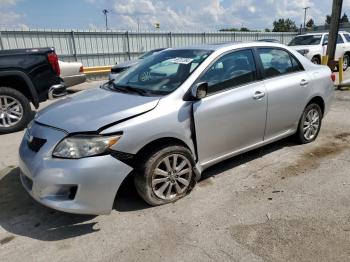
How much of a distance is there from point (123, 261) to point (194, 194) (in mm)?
1298

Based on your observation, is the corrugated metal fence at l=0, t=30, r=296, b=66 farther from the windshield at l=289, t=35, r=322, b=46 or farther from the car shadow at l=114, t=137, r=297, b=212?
the car shadow at l=114, t=137, r=297, b=212

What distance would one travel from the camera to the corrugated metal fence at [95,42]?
14547 millimetres

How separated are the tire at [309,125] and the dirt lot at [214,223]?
→ 78 cm

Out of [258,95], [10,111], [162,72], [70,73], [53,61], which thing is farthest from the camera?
[70,73]

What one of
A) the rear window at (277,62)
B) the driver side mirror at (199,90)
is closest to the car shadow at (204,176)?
the driver side mirror at (199,90)

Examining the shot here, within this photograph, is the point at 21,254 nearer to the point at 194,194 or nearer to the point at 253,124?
the point at 194,194

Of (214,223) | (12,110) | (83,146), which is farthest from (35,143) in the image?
(12,110)

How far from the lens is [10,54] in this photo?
21.9ft

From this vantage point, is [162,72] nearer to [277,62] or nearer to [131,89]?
[131,89]

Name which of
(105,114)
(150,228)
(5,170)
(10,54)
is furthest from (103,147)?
(10,54)

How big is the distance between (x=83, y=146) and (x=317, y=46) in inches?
536

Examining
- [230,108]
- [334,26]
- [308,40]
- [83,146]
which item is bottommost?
[83,146]

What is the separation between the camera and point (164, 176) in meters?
3.58

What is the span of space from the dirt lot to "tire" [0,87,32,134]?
8.09ft
